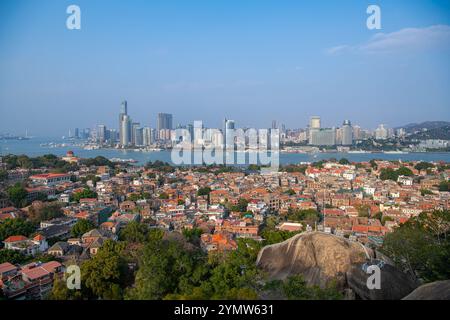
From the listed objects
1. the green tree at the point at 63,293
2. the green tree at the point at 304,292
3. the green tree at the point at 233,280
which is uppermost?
the green tree at the point at 304,292

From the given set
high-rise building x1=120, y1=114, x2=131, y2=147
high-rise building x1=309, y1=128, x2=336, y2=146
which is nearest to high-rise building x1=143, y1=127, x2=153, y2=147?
high-rise building x1=120, y1=114, x2=131, y2=147

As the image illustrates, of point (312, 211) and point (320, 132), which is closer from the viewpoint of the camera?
point (312, 211)

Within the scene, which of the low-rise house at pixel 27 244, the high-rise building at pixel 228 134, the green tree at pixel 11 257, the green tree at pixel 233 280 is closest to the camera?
the green tree at pixel 233 280

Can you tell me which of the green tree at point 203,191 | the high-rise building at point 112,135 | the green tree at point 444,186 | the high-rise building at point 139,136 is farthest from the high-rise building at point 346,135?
the green tree at point 203,191

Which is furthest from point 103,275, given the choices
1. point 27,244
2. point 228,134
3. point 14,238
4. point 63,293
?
point 228,134

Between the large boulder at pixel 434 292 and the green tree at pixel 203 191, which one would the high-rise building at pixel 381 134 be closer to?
the green tree at pixel 203 191
